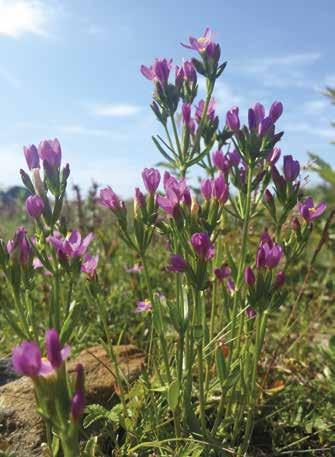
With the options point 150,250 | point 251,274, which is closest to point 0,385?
point 251,274

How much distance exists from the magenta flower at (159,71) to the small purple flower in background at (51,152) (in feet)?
1.98

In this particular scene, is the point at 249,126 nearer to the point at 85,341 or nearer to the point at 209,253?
the point at 209,253

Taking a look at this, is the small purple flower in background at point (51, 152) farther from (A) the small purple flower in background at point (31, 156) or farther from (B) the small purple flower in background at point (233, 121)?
(B) the small purple flower in background at point (233, 121)

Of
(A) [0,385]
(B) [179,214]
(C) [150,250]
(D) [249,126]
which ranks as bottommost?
(A) [0,385]

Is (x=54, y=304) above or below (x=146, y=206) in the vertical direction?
below

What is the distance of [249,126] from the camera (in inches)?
74.6

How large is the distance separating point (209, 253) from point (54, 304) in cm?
49

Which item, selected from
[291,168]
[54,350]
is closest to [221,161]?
[291,168]

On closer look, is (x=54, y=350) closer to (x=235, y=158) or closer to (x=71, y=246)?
(x=71, y=246)

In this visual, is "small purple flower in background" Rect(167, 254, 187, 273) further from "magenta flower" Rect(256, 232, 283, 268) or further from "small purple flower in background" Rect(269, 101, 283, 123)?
"small purple flower in background" Rect(269, 101, 283, 123)

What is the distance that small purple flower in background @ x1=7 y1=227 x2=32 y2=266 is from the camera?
1.59 m

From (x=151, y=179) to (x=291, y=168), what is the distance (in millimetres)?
508

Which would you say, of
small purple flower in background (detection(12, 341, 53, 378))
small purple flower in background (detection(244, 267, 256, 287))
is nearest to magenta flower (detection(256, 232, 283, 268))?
small purple flower in background (detection(244, 267, 256, 287))

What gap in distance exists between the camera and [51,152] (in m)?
1.76
